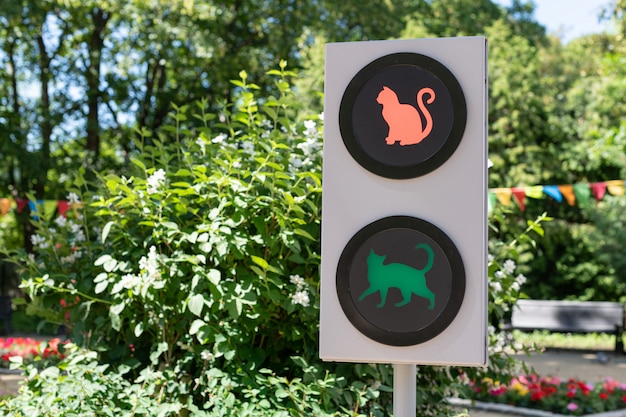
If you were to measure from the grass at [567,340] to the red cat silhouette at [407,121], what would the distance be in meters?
11.3

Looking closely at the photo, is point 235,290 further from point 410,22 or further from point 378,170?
point 410,22

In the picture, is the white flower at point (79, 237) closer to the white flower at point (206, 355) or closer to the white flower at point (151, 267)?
the white flower at point (151, 267)

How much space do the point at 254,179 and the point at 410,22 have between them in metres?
13.1

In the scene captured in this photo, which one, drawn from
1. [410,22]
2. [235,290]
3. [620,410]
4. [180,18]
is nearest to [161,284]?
[235,290]

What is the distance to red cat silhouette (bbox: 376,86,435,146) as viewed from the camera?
82.1 inches

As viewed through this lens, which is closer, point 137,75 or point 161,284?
point 161,284

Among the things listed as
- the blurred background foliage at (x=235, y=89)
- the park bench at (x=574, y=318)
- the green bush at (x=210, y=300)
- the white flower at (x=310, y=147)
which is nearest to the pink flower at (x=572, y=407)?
the green bush at (x=210, y=300)

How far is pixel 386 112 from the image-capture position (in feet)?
6.94

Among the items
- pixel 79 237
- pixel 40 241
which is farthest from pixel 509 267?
pixel 40 241

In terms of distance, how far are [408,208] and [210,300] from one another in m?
1.45

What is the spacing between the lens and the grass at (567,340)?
13.1 meters

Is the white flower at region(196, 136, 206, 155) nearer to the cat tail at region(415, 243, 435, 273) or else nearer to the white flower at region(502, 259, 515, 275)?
the white flower at region(502, 259, 515, 275)

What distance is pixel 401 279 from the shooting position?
2008 mm

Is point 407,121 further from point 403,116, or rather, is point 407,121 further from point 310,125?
point 310,125
